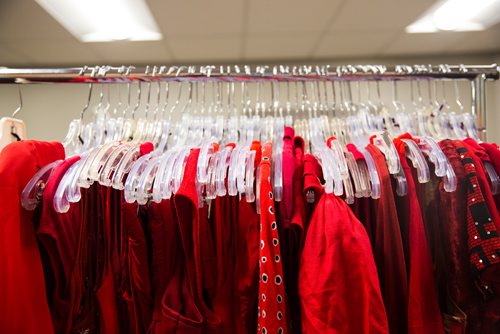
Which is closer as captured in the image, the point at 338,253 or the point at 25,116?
the point at 338,253

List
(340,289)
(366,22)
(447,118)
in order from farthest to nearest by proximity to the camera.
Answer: (366,22), (447,118), (340,289)

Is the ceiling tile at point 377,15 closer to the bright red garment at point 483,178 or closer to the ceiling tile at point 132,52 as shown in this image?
the ceiling tile at point 132,52

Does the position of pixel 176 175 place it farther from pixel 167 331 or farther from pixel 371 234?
pixel 371 234

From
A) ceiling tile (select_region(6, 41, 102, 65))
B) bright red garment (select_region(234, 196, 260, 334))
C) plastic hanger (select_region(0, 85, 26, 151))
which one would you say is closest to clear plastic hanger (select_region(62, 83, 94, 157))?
plastic hanger (select_region(0, 85, 26, 151))

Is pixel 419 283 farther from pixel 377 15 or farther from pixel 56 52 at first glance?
pixel 56 52

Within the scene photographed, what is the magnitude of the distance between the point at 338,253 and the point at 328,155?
0.66 ft

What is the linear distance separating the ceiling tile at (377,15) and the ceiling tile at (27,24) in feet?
5.51

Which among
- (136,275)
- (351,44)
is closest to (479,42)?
(351,44)

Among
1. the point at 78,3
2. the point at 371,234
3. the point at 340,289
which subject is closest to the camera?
the point at 340,289

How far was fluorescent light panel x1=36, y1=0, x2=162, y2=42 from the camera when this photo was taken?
1.68m

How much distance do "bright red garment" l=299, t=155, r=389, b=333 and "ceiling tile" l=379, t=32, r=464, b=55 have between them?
82.0 inches

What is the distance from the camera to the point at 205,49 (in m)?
2.27

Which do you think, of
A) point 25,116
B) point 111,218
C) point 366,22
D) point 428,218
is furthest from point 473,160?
point 25,116

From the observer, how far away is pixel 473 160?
55 centimetres
